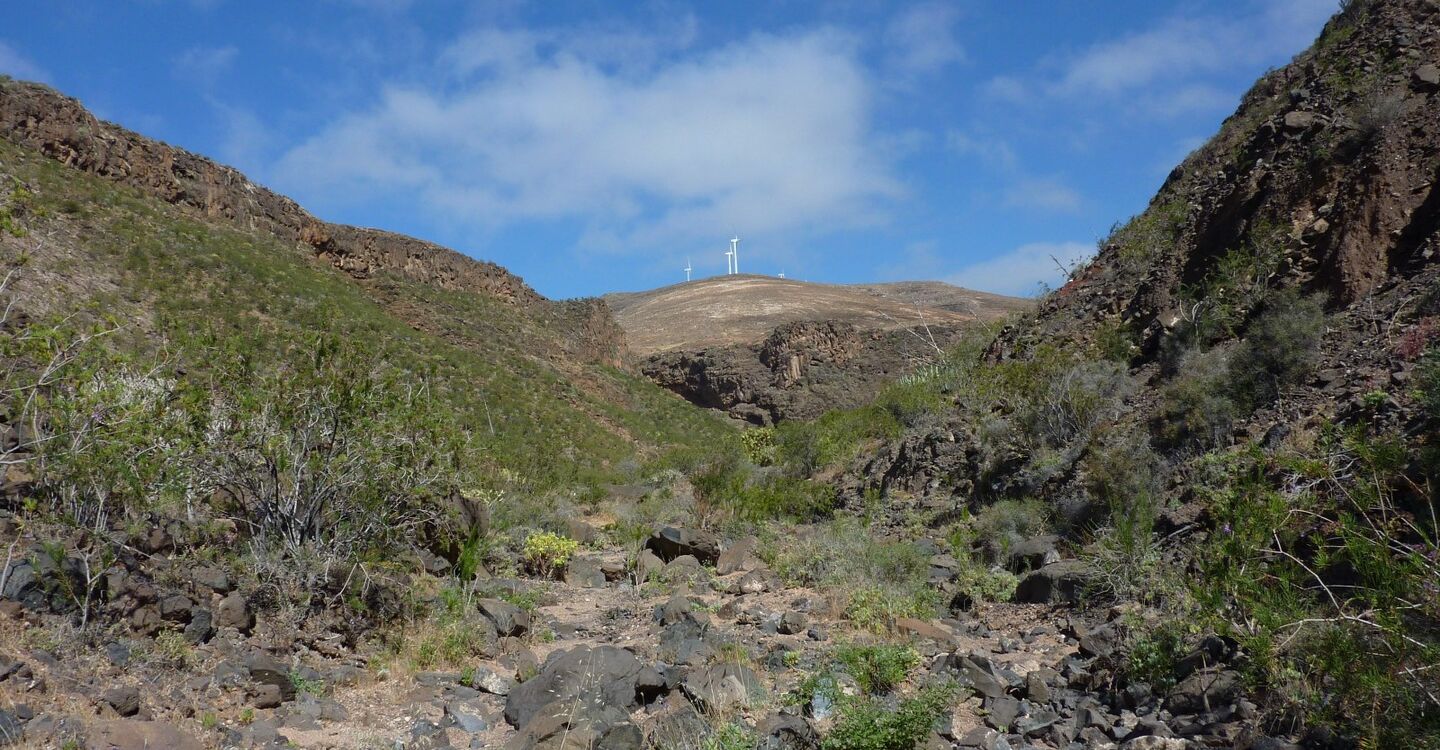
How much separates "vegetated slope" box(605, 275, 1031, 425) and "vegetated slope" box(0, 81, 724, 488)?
4.12 m

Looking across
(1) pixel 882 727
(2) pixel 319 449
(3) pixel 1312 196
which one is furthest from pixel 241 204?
(1) pixel 882 727

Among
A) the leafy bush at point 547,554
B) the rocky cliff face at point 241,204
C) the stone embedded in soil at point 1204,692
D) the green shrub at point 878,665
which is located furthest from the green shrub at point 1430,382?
the rocky cliff face at point 241,204

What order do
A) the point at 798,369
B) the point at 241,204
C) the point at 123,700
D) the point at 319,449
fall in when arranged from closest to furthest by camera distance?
the point at 123,700, the point at 319,449, the point at 241,204, the point at 798,369

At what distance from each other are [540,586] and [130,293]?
51.6 feet

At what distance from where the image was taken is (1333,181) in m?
9.91

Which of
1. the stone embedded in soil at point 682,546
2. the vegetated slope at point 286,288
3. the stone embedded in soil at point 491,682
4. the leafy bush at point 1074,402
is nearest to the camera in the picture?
the stone embedded in soil at point 491,682

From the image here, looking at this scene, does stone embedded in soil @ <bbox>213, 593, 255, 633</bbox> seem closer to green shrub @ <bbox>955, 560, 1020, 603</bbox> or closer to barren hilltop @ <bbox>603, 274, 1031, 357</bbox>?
green shrub @ <bbox>955, 560, 1020, 603</bbox>

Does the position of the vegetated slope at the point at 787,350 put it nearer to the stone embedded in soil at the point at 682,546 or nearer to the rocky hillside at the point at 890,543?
the rocky hillside at the point at 890,543

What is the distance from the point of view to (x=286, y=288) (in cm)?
2388

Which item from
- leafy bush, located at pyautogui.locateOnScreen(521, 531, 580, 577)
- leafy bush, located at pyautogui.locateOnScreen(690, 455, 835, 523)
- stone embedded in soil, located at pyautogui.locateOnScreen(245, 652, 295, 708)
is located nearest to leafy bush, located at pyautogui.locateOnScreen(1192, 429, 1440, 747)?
stone embedded in soil, located at pyautogui.locateOnScreen(245, 652, 295, 708)

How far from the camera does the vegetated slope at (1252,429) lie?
418 centimetres

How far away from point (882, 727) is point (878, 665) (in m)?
1.03

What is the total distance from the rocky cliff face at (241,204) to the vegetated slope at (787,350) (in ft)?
18.6

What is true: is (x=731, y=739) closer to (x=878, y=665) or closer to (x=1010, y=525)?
(x=878, y=665)
